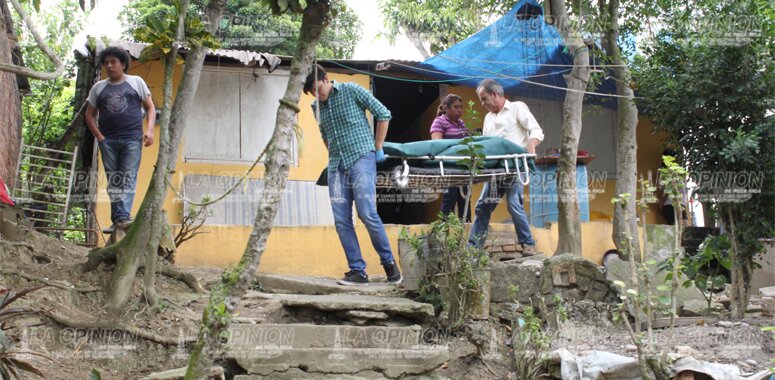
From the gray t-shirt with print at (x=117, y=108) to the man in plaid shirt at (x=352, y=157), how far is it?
1.95 meters

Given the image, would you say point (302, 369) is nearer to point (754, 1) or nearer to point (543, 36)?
point (754, 1)

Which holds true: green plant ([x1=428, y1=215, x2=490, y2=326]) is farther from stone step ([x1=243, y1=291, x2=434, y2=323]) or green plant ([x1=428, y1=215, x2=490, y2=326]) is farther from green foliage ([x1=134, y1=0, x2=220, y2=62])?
green foliage ([x1=134, y1=0, x2=220, y2=62])

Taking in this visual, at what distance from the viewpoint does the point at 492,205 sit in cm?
729

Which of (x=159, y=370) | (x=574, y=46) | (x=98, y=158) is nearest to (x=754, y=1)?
(x=574, y=46)

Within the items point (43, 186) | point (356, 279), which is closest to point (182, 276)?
point (356, 279)

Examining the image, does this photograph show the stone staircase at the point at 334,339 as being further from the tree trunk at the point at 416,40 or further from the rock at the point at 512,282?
the tree trunk at the point at 416,40

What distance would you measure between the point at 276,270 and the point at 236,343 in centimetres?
373

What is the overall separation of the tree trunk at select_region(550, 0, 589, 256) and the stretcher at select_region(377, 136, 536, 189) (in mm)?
1588

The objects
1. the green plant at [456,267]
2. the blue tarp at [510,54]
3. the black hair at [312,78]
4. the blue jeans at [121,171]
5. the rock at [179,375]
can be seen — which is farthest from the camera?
the blue tarp at [510,54]

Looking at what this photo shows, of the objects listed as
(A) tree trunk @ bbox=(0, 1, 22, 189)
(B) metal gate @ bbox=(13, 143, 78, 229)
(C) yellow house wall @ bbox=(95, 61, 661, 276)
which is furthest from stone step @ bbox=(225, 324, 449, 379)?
(B) metal gate @ bbox=(13, 143, 78, 229)

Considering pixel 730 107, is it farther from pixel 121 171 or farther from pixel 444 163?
pixel 121 171

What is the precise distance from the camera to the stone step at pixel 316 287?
21.0ft

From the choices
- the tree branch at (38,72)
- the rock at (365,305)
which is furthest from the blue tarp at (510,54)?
the tree branch at (38,72)

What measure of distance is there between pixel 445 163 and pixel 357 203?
939 mm
